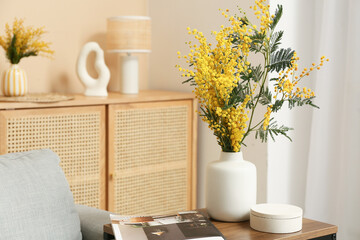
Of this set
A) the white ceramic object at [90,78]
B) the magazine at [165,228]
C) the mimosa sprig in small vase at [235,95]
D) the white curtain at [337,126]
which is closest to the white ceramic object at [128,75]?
the white ceramic object at [90,78]

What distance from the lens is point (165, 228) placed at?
1.61 meters

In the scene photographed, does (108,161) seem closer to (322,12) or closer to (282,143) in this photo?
(282,143)

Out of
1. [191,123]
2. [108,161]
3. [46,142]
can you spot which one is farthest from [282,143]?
[46,142]


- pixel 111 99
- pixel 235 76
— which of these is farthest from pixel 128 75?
pixel 235 76

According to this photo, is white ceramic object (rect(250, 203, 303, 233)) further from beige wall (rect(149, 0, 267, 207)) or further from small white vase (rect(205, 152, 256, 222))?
beige wall (rect(149, 0, 267, 207))

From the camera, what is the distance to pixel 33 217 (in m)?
1.76

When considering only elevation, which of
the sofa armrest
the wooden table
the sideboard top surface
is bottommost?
the sofa armrest

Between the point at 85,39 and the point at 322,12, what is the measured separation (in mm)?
1305

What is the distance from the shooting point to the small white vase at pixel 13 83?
101 inches

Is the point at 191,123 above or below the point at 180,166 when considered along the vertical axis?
above

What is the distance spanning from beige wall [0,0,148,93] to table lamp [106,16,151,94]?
0.68 feet

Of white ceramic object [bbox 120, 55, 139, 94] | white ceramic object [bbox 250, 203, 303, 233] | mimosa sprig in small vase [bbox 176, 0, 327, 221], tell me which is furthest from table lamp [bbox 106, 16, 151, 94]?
white ceramic object [bbox 250, 203, 303, 233]

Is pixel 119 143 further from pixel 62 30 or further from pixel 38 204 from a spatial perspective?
pixel 38 204

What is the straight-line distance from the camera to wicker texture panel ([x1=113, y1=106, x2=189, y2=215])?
2.76 metres
